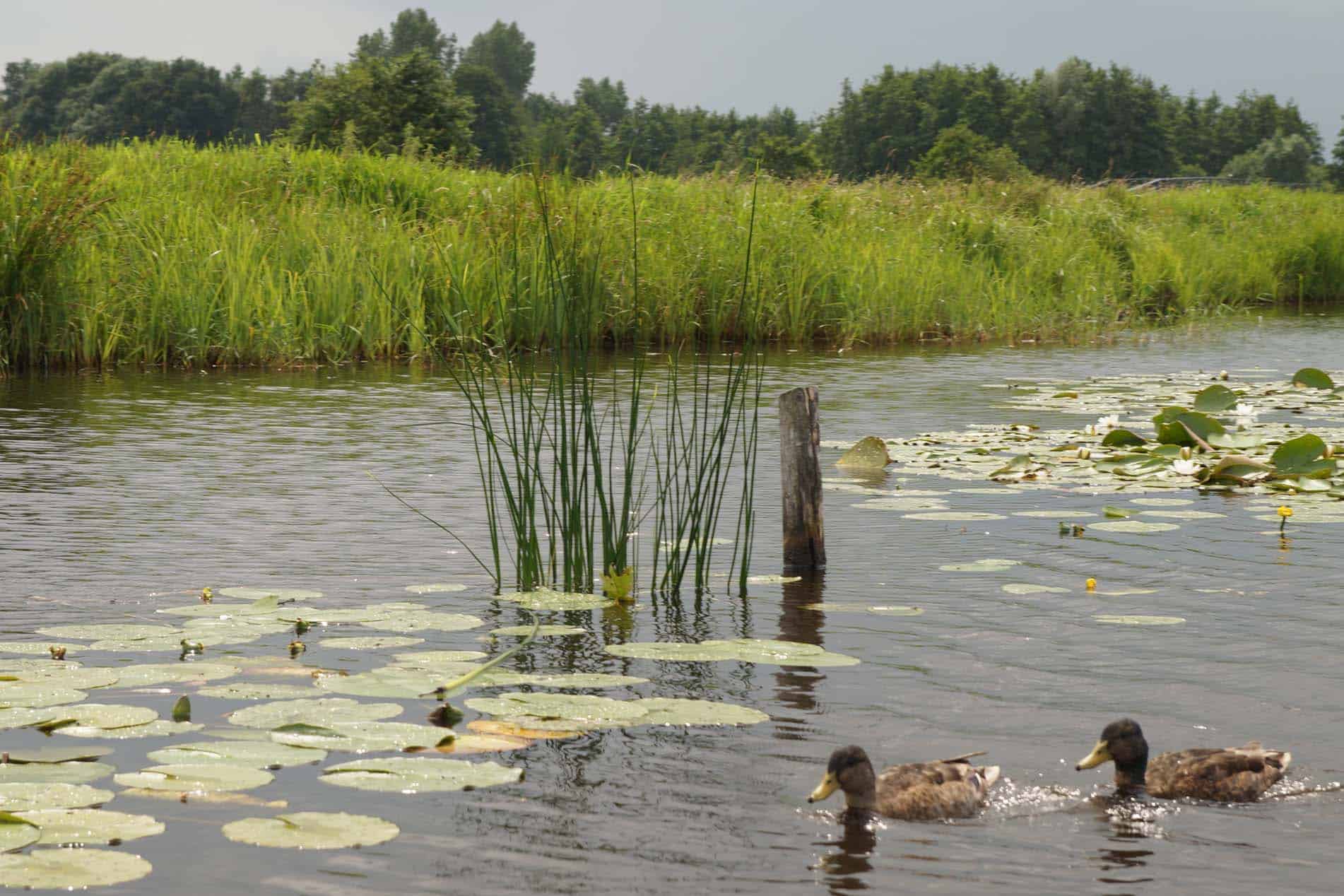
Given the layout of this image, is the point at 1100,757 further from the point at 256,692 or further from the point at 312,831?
the point at 256,692

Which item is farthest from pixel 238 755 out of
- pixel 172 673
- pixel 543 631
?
pixel 543 631

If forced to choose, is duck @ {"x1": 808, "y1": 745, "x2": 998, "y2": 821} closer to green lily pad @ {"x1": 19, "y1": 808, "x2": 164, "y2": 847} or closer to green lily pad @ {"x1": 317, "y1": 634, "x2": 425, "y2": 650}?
green lily pad @ {"x1": 19, "y1": 808, "x2": 164, "y2": 847}

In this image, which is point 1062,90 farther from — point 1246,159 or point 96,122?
point 96,122

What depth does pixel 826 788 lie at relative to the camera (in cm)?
384

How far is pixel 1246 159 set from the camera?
78.1 metres

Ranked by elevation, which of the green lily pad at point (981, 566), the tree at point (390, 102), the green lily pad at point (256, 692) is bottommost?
the green lily pad at point (256, 692)

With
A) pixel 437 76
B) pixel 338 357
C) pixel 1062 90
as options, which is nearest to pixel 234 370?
pixel 338 357

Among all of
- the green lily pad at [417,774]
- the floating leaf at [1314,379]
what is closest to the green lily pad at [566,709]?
the green lily pad at [417,774]

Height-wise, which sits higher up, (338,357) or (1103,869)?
(338,357)

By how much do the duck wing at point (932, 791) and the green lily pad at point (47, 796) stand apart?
75.7 inches

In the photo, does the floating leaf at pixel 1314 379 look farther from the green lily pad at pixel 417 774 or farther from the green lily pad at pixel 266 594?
the green lily pad at pixel 417 774

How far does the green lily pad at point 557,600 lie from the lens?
5.95 m

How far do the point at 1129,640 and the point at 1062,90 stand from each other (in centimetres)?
7950

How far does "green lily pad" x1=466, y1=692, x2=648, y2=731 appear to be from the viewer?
14.8ft
